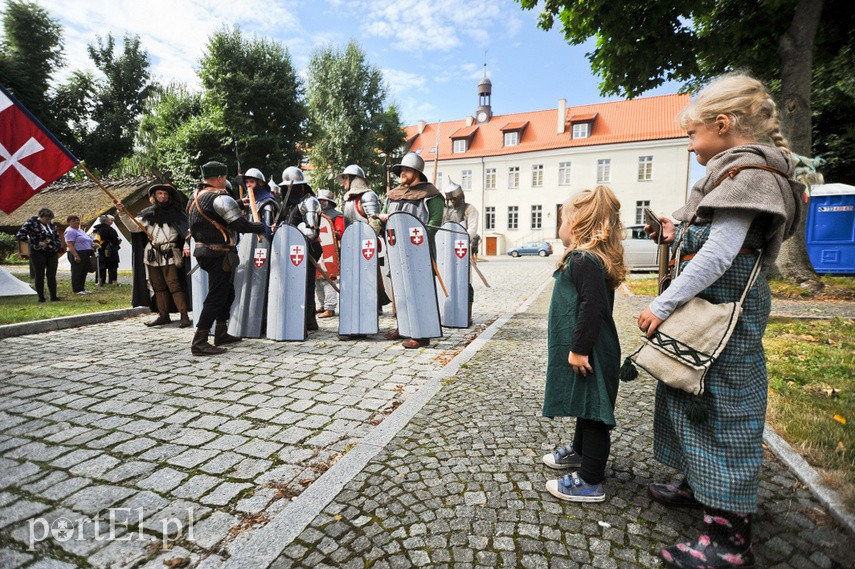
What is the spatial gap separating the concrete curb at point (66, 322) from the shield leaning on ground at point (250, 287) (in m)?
2.82

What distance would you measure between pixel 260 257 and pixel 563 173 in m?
37.4

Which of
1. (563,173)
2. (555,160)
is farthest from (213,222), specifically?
(555,160)

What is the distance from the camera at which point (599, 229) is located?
2.18 meters

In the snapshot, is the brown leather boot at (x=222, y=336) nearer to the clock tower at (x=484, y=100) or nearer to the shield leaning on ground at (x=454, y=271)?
the shield leaning on ground at (x=454, y=271)

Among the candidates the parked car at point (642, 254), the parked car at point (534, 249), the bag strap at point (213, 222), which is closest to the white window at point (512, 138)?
the parked car at point (534, 249)

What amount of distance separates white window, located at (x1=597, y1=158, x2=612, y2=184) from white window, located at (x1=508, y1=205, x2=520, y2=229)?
7434 mm

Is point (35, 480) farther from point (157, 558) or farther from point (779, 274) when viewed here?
point (779, 274)

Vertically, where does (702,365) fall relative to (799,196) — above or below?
below

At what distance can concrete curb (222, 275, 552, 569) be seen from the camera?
5.93 ft

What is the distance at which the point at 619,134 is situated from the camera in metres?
37.3

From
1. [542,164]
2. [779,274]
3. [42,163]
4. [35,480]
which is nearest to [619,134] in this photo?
[542,164]

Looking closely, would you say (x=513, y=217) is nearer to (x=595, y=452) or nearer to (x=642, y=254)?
(x=642, y=254)

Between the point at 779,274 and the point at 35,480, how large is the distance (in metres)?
12.2

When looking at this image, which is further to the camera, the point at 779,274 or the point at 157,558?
the point at 779,274
